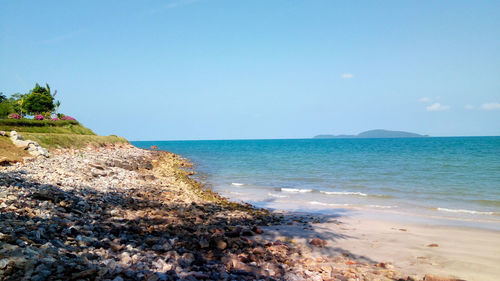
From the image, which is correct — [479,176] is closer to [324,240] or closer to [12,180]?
[324,240]

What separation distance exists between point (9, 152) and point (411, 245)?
18.6 metres

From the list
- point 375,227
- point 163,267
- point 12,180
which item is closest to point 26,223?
point 163,267

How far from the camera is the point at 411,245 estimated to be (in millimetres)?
8453

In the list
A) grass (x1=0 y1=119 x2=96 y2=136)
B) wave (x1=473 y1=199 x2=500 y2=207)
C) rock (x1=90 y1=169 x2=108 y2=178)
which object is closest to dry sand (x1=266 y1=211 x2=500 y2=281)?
wave (x1=473 y1=199 x2=500 y2=207)

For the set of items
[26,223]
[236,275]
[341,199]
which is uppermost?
[26,223]

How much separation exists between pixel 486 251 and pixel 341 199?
870 cm

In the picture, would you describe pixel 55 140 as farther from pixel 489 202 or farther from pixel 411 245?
pixel 489 202

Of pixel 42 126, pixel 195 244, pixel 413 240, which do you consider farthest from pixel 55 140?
pixel 413 240

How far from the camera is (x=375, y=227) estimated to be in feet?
34.9

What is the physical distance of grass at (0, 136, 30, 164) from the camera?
1381 centimetres

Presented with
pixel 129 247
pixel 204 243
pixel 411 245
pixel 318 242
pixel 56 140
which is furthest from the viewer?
pixel 56 140

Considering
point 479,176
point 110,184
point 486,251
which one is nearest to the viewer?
point 486,251

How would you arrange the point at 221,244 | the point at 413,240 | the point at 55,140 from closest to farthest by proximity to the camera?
the point at 221,244 < the point at 413,240 < the point at 55,140

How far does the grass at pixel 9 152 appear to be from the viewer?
1381 centimetres
